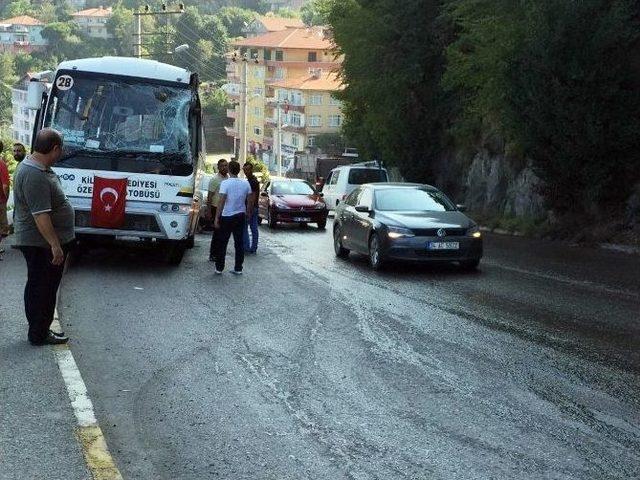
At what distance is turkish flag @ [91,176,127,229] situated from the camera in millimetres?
16500

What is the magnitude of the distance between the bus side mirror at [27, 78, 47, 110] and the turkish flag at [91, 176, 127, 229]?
1.70 m

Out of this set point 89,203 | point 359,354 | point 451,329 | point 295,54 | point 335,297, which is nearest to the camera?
point 359,354

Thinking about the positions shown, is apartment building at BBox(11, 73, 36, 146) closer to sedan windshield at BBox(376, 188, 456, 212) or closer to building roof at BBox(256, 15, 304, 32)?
building roof at BBox(256, 15, 304, 32)

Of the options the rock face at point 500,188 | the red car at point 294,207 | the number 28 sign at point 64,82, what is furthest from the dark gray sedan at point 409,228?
the red car at point 294,207

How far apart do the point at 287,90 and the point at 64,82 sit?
102 m

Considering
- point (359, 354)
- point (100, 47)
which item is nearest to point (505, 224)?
point (359, 354)

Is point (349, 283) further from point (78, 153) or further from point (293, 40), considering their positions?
point (293, 40)

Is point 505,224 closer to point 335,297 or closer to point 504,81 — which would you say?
point 504,81

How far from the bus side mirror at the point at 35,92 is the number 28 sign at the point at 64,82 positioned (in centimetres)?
24

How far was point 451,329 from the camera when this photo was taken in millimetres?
10812

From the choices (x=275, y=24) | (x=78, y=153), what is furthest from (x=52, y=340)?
(x=275, y=24)

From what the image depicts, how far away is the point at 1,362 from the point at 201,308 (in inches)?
165

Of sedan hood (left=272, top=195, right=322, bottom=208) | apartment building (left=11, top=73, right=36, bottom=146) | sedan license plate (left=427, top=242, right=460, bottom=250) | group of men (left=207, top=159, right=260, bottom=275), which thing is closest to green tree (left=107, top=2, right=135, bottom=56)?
apartment building (left=11, top=73, right=36, bottom=146)

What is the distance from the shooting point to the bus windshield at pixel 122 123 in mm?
16766
